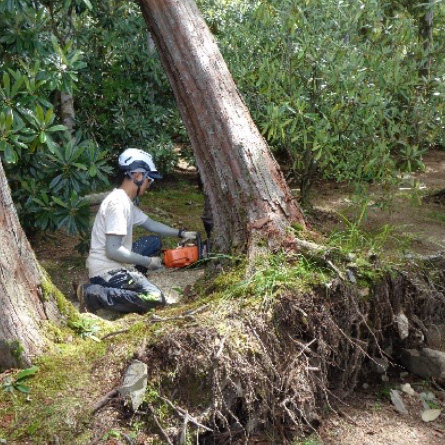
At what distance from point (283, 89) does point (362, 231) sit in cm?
224

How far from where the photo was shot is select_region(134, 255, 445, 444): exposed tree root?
3811 mm

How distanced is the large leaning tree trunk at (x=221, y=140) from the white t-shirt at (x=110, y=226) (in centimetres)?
71

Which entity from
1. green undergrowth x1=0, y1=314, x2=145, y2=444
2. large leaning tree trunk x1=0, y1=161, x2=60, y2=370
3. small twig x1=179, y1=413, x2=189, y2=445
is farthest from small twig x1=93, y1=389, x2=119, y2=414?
large leaning tree trunk x1=0, y1=161, x2=60, y2=370

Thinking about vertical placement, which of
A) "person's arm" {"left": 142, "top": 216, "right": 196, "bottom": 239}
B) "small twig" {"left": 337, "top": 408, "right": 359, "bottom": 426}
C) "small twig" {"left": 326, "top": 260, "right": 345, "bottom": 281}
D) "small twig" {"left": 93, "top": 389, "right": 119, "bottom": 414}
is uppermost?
"person's arm" {"left": 142, "top": 216, "right": 196, "bottom": 239}

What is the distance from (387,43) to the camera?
7.71 metres

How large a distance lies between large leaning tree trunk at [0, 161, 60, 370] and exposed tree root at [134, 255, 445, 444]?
0.67 m

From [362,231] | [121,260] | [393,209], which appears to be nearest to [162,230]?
[121,260]

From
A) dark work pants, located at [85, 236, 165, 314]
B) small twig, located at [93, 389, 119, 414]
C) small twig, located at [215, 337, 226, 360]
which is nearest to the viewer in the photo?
small twig, located at [93, 389, 119, 414]

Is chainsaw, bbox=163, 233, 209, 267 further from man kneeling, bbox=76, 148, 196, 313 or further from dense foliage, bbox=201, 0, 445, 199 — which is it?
dense foliage, bbox=201, 0, 445, 199

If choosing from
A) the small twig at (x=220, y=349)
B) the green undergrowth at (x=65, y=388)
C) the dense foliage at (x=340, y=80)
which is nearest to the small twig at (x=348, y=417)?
the small twig at (x=220, y=349)

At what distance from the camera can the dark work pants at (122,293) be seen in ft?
17.0

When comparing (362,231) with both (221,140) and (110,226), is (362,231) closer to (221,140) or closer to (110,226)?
(221,140)

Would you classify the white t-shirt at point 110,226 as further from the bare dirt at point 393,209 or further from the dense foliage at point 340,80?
the bare dirt at point 393,209

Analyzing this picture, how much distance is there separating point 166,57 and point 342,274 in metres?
2.71
